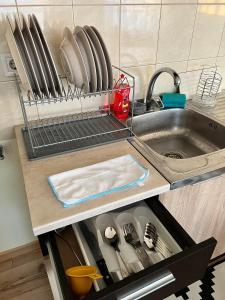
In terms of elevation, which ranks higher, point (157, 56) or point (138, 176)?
point (157, 56)

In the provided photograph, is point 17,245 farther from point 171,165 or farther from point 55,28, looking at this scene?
point 55,28

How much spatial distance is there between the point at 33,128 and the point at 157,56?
719 millimetres

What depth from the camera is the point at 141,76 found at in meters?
1.26

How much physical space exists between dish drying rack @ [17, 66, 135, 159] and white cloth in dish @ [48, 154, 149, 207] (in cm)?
15

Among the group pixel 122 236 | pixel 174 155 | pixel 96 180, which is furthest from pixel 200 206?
pixel 96 180

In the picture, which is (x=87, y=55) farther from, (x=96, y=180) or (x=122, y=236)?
(x=122, y=236)

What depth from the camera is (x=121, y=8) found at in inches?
41.3

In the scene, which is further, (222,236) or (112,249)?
(222,236)

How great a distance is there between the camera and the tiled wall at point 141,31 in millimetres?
963

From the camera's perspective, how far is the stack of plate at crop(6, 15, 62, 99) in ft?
2.49

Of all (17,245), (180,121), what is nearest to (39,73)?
(180,121)

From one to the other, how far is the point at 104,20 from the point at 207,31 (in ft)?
2.04

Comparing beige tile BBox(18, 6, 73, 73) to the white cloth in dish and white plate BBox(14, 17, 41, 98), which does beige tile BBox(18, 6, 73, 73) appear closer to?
white plate BBox(14, 17, 41, 98)

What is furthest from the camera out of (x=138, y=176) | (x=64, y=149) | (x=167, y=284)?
(x=64, y=149)
